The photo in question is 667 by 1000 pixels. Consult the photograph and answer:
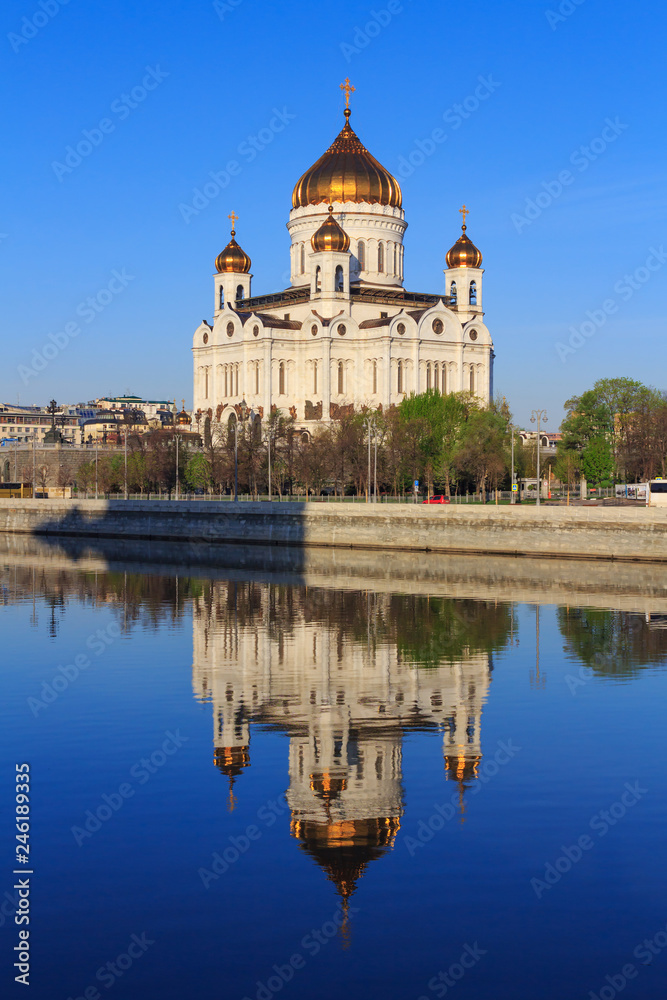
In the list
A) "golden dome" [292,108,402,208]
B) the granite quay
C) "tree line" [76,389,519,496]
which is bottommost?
the granite quay

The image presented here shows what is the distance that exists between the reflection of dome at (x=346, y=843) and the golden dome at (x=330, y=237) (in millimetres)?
60175

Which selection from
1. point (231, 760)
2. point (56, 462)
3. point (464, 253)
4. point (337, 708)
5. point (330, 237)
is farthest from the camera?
point (56, 462)

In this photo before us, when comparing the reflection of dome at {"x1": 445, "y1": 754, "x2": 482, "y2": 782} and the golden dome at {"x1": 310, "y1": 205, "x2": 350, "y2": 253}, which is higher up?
the golden dome at {"x1": 310, "y1": 205, "x2": 350, "y2": 253}

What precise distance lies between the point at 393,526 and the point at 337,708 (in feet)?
82.0

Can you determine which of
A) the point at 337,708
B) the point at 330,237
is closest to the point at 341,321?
the point at 330,237

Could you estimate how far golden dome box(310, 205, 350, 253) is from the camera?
67.8m

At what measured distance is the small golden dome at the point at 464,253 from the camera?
74.7m

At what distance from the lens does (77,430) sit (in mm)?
155750

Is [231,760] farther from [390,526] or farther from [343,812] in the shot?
[390,526]

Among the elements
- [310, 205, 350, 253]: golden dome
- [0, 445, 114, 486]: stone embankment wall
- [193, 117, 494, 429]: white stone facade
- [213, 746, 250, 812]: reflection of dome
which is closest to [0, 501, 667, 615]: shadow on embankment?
[213, 746, 250, 812]: reflection of dome

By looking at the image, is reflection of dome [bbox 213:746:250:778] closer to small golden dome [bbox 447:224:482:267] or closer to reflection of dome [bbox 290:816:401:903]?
reflection of dome [bbox 290:816:401:903]

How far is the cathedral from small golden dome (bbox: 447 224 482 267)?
2.5 inches

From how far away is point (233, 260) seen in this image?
252ft

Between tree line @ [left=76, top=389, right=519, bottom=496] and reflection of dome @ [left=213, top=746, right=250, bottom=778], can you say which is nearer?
reflection of dome @ [left=213, top=746, right=250, bottom=778]
